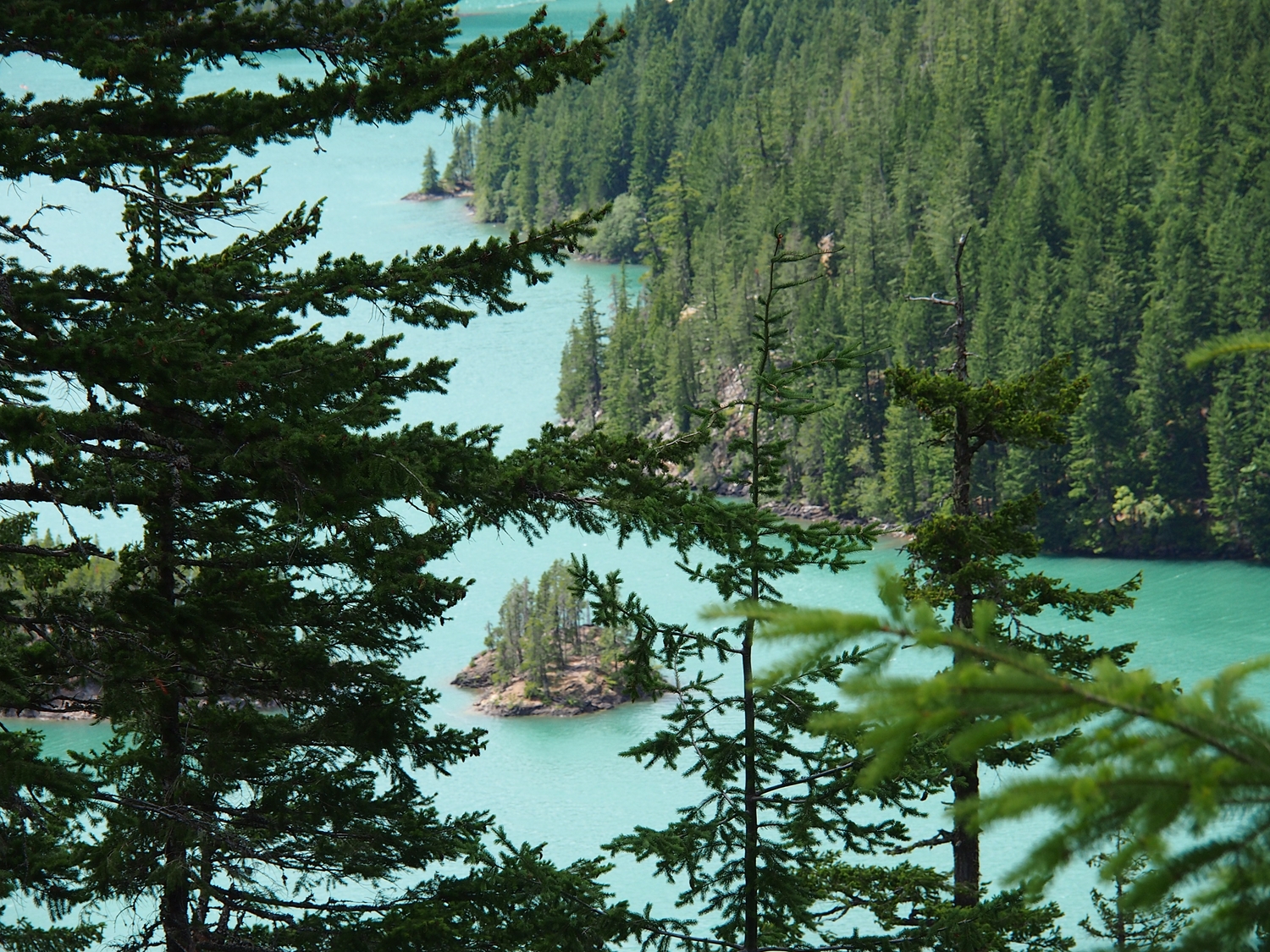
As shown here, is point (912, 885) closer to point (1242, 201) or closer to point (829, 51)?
point (1242, 201)

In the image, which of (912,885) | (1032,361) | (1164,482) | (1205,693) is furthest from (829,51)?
(1205,693)

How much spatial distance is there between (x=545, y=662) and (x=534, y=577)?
962cm

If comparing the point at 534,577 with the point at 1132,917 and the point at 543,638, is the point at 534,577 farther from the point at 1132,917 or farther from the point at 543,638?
the point at 1132,917

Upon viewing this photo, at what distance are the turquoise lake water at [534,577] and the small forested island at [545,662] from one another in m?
0.71

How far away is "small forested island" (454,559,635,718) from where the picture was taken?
4478cm

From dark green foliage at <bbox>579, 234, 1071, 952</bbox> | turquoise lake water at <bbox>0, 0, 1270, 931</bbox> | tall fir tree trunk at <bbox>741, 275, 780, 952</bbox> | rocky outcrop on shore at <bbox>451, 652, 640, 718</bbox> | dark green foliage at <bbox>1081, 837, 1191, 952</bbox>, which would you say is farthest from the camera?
rocky outcrop on shore at <bbox>451, 652, 640, 718</bbox>

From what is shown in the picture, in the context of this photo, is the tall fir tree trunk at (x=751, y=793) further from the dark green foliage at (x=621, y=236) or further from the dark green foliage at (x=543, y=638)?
the dark green foliage at (x=621, y=236)

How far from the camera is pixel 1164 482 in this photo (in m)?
63.9

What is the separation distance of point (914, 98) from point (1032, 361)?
25.6 meters

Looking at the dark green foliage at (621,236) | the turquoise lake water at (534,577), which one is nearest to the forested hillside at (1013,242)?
the dark green foliage at (621,236)

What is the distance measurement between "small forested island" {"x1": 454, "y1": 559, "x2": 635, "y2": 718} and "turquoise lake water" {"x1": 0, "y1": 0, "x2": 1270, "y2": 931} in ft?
2.34

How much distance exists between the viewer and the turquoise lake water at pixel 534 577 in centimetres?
3684

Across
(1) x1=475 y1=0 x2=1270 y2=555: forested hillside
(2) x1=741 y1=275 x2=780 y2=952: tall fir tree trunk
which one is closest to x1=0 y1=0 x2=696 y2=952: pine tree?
(2) x1=741 y1=275 x2=780 y2=952: tall fir tree trunk

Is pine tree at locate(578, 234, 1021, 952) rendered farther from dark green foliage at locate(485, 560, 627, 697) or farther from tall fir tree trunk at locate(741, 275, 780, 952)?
dark green foliage at locate(485, 560, 627, 697)
